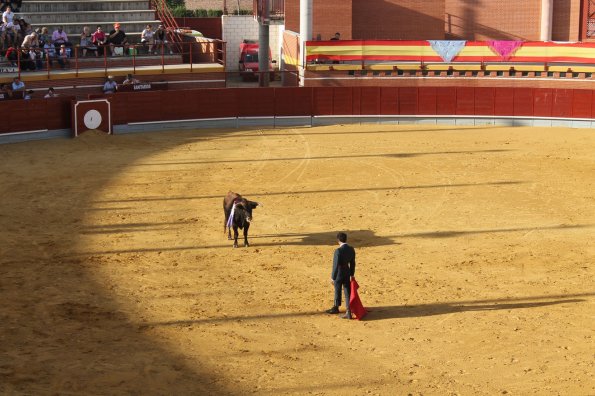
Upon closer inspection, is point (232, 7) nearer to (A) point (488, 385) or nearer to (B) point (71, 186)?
(B) point (71, 186)

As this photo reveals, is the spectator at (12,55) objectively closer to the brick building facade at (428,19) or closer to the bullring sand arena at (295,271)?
the bullring sand arena at (295,271)

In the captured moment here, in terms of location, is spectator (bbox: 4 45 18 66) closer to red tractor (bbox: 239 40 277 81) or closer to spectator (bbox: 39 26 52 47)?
spectator (bbox: 39 26 52 47)

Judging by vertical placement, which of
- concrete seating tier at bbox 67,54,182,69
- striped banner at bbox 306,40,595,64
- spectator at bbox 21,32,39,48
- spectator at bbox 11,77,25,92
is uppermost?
spectator at bbox 21,32,39,48

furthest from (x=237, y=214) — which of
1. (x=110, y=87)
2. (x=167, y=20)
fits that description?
(x=167, y=20)

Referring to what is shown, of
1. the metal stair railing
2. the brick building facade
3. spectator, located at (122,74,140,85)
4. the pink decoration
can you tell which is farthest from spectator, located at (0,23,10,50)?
the pink decoration

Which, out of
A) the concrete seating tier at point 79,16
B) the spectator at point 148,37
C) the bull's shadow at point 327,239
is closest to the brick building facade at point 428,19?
the concrete seating tier at point 79,16

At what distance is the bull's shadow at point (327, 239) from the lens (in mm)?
19872

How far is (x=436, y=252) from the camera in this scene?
1920cm

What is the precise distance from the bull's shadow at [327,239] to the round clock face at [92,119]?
13.9m

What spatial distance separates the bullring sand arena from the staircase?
11.6 meters

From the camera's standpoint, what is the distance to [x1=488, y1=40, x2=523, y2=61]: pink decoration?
3797 cm

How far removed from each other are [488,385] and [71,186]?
14882mm

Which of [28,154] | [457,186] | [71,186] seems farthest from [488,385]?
[28,154]

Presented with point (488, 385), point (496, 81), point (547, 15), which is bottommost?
point (488, 385)
